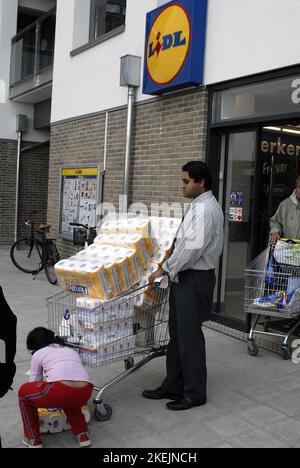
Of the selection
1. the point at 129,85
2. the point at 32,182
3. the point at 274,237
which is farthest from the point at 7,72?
the point at 274,237

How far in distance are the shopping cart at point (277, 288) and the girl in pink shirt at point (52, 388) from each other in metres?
2.44

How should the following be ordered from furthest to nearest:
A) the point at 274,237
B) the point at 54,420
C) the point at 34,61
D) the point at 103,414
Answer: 1. the point at 34,61
2. the point at 274,237
3. the point at 103,414
4. the point at 54,420

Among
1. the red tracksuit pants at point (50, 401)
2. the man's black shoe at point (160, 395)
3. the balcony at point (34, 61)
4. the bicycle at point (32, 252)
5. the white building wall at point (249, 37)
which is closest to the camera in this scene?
the red tracksuit pants at point (50, 401)

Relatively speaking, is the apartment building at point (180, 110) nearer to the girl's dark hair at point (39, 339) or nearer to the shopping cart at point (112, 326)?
the shopping cart at point (112, 326)

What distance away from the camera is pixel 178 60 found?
270 inches

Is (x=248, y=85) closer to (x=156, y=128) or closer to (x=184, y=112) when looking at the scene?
(x=184, y=112)

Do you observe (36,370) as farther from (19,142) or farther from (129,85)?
(19,142)

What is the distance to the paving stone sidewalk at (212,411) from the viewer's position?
3576mm

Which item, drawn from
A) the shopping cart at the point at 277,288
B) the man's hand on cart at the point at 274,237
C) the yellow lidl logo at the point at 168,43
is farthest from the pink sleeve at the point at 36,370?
the yellow lidl logo at the point at 168,43

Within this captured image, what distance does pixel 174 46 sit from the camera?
695cm

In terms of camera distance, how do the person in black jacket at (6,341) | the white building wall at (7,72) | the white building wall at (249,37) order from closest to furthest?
1. the person in black jacket at (6,341)
2. the white building wall at (249,37)
3. the white building wall at (7,72)

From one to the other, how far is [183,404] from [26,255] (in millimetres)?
7481

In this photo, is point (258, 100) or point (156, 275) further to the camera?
point (258, 100)

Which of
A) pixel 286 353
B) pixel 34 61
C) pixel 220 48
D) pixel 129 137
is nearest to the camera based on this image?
pixel 286 353
